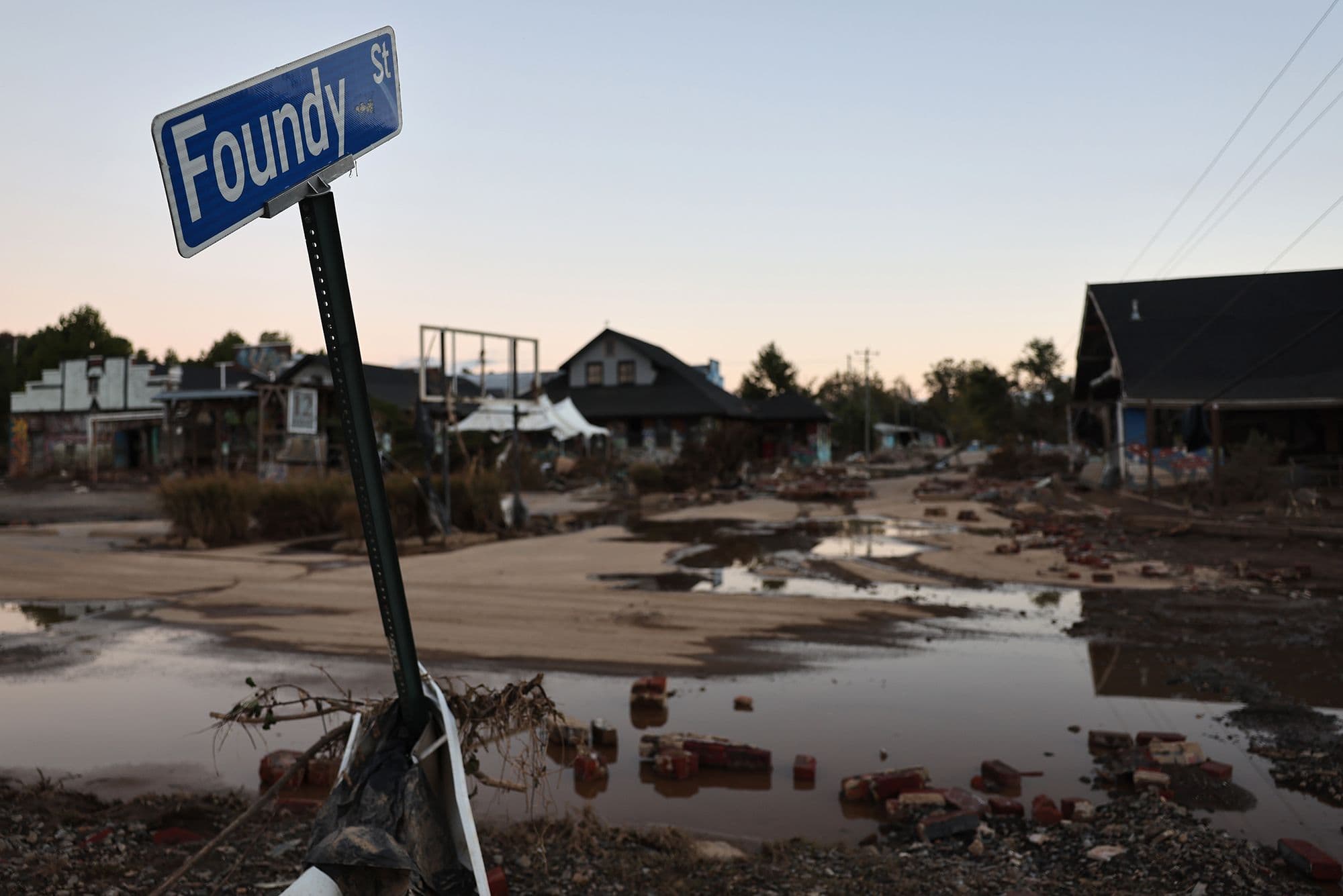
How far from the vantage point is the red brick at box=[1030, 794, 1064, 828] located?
4805 mm

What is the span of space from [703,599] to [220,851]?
759 centimetres

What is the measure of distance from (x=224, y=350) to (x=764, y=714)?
7441 cm

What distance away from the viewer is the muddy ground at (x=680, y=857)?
4.03 m

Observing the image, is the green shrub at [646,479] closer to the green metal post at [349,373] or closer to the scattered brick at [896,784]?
the scattered brick at [896,784]

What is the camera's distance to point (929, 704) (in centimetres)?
710

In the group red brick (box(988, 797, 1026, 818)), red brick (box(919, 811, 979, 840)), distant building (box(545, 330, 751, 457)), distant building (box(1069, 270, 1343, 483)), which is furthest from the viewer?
distant building (box(545, 330, 751, 457))

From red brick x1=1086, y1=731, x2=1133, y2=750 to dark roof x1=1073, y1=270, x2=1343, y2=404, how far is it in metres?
20.4

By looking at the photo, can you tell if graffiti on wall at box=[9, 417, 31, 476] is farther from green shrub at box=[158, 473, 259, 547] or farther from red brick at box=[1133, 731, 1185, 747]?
red brick at box=[1133, 731, 1185, 747]

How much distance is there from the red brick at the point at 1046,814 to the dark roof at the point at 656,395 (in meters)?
41.1

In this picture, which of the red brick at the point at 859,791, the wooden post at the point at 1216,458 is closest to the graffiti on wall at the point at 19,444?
the wooden post at the point at 1216,458

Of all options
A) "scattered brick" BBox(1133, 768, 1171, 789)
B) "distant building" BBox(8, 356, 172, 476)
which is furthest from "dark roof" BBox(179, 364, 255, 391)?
"scattered brick" BBox(1133, 768, 1171, 789)

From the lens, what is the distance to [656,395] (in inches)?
1923

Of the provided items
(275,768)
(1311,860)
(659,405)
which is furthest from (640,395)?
(1311,860)

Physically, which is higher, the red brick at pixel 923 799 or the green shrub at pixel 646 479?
the green shrub at pixel 646 479
